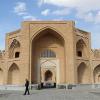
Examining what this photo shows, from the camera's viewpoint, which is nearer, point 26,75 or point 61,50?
point 26,75

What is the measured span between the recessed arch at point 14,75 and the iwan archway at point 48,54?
6.94 ft

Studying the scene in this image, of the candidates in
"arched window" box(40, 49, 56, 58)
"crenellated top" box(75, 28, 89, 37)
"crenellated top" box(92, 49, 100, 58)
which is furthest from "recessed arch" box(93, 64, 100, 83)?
"arched window" box(40, 49, 56, 58)

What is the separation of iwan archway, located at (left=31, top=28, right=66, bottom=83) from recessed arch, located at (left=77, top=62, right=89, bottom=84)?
2.13m

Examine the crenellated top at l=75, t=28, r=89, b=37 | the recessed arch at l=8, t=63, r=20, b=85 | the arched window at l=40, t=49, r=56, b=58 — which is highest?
the crenellated top at l=75, t=28, r=89, b=37

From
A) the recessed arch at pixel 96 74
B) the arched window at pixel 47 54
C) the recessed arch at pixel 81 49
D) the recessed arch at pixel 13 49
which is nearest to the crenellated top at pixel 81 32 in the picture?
the recessed arch at pixel 81 49

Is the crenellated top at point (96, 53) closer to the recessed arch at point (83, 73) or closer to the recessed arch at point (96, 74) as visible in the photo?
the recessed arch at point (96, 74)

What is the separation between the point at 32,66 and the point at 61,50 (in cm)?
423

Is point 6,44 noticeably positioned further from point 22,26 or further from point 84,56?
point 84,56

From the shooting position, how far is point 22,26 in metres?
29.8

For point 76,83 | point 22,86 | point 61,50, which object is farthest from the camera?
point 61,50

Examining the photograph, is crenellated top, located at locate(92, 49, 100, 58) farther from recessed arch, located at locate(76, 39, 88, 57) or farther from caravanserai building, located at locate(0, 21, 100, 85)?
recessed arch, located at locate(76, 39, 88, 57)

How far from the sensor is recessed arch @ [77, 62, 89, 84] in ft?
101

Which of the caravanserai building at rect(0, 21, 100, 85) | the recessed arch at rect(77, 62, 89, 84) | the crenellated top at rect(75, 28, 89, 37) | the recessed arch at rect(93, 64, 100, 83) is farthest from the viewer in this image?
the recessed arch at rect(93, 64, 100, 83)

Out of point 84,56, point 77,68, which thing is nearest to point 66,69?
point 77,68
